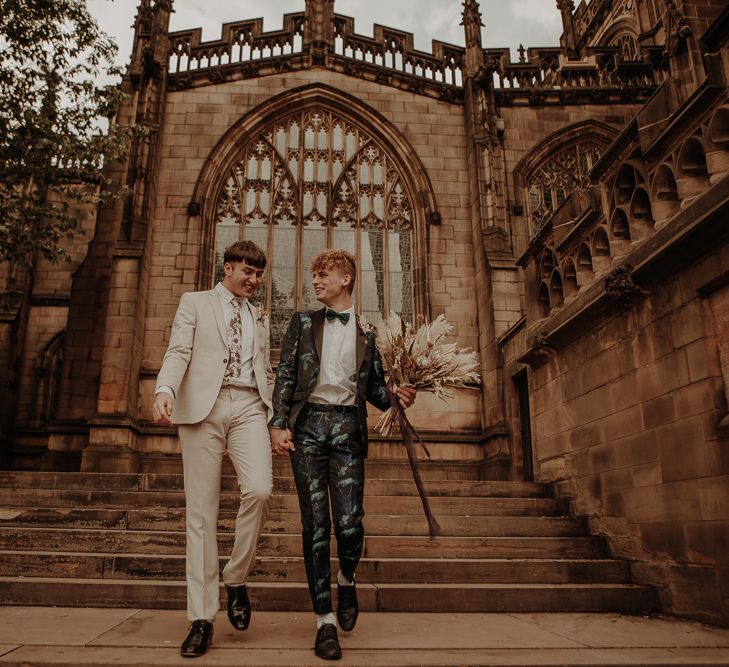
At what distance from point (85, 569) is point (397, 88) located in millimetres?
12617

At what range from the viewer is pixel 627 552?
501 cm

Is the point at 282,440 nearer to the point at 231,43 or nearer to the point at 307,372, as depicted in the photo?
the point at 307,372

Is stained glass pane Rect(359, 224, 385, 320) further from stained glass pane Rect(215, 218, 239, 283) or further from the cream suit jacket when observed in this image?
the cream suit jacket

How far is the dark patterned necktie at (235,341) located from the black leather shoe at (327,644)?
131 cm

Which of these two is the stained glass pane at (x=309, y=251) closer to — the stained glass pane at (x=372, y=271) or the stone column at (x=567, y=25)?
the stained glass pane at (x=372, y=271)

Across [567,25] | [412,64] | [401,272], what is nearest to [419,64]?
[412,64]

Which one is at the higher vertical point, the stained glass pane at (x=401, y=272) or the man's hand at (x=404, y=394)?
the stained glass pane at (x=401, y=272)

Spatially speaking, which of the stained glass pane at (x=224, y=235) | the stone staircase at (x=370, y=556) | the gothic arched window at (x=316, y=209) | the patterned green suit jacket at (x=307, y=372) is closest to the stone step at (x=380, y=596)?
the stone staircase at (x=370, y=556)

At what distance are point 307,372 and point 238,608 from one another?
3.99ft

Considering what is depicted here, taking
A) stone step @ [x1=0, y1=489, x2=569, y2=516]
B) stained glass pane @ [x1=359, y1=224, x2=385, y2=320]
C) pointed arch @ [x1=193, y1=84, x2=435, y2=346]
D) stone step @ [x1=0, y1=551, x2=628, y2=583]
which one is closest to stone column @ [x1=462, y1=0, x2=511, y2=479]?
pointed arch @ [x1=193, y1=84, x2=435, y2=346]

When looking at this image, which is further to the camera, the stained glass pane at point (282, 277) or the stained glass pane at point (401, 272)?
the stained glass pane at point (401, 272)

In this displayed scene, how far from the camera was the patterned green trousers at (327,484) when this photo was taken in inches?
128

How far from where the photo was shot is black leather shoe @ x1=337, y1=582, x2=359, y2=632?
3258 millimetres

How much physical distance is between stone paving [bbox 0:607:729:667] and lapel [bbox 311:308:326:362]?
1.44m
